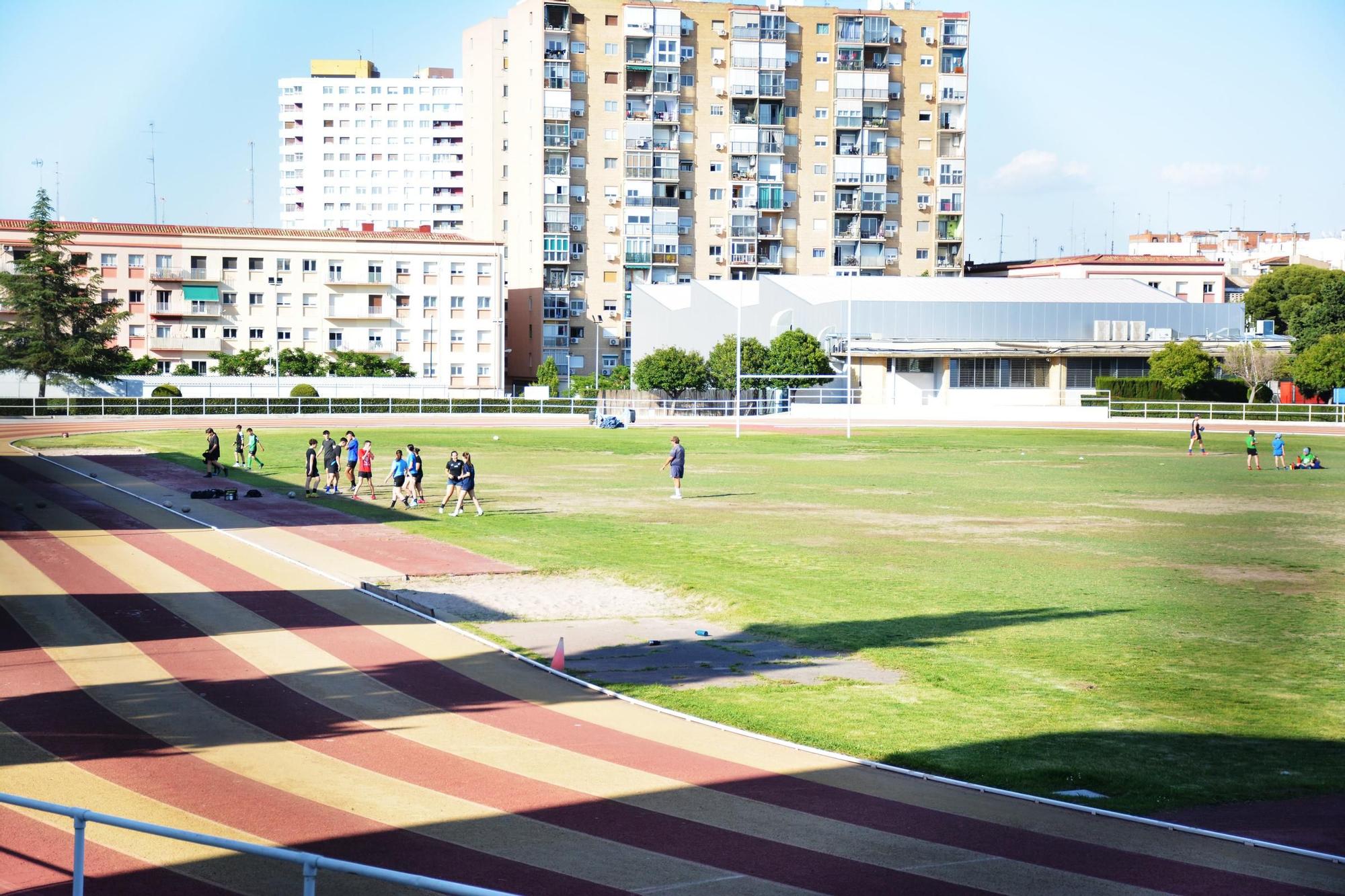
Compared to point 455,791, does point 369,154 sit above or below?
above

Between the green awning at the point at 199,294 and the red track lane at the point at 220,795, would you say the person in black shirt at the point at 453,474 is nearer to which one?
the red track lane at the point at 220,795

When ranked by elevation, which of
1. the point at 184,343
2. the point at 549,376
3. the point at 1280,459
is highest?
the point at 184,343

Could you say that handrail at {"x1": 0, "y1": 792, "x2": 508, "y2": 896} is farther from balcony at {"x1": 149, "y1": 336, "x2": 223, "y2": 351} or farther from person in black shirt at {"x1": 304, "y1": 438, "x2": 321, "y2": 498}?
balcony at {"x1": 149, "y1": 336, "x2": 223, "y2": 351}

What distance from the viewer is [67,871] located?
964 centimetres

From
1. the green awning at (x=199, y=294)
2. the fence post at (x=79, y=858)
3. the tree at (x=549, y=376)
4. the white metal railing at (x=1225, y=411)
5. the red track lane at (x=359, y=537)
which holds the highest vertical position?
the green awning at (x=199, y=294)

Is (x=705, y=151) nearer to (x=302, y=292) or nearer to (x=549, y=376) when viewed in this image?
(x=549, y=376)

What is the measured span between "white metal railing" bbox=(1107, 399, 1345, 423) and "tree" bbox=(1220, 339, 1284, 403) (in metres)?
4.70

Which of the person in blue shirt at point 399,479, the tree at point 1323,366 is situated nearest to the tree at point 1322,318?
the tree at point 1323,366

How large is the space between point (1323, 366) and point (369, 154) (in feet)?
431

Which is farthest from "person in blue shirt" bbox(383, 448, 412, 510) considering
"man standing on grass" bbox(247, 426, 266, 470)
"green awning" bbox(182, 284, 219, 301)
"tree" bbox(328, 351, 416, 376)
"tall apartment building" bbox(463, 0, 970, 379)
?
"tall apartment building" bbox(463, 0, 970, 379)

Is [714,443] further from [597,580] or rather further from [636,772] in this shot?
[636,772]

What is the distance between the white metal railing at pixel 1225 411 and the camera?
7712 centimetres

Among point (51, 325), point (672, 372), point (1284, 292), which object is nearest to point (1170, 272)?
point (1284, 292)

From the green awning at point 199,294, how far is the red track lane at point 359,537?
2625 inches
